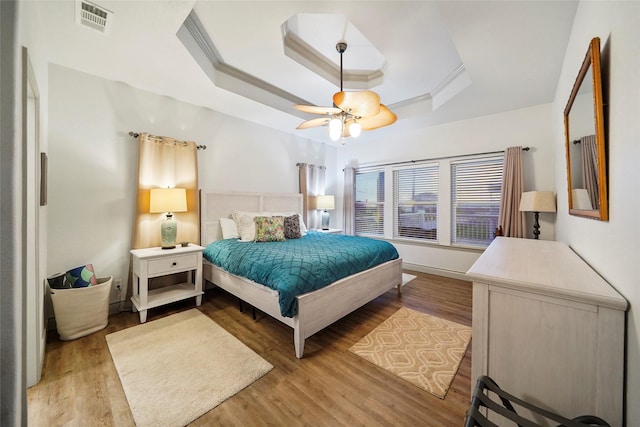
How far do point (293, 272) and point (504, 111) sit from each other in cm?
383

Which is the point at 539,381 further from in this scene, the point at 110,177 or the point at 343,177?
the point at 343,177

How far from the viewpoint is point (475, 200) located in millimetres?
3811

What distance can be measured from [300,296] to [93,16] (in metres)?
2.63

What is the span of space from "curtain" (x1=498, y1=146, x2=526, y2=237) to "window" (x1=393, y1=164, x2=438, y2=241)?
1010 millimetres

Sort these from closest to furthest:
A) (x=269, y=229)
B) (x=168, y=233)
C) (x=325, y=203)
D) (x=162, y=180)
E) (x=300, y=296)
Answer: (x=300, y=296), (x=168, y=233), (x=162, y=180), (x=269, y=229), (x=325, y=203)

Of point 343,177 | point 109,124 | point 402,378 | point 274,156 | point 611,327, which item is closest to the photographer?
point 611,327

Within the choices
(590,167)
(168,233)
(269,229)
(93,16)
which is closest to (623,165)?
(590,167)

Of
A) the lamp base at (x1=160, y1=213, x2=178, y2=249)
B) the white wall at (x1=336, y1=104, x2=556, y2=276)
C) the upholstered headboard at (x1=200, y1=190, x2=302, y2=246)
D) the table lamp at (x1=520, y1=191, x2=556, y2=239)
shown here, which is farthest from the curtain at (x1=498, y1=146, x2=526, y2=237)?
the lamp base at (x1=160, y1=213, x2=178, y2=249)

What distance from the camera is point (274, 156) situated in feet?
14.2

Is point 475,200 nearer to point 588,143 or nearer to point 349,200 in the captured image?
point 349,200

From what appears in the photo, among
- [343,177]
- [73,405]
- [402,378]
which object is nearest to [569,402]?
[402,378]

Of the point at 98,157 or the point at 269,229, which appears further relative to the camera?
the point at 269,229

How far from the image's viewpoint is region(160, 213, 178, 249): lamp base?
8.95 ft

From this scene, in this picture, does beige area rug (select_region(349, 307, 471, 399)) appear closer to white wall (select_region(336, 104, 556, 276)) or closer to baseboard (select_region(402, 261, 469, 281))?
baseboard (select_region(402, 261, 469, 281))
